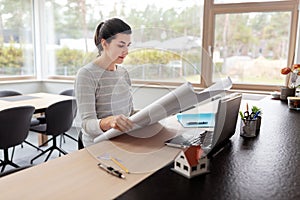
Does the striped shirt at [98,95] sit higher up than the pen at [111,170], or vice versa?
the striped shirt at [98,95]

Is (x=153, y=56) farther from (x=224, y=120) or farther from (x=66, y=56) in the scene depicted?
(x=66, y=56)

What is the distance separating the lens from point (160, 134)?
123 cm

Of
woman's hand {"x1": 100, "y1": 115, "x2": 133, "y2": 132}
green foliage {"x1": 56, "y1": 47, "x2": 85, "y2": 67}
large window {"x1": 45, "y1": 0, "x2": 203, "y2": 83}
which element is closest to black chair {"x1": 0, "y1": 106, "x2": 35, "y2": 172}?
large window {"x1": 45, "y1": 0, "x2": 203, "y2": 83}

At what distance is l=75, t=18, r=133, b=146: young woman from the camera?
1134 mm

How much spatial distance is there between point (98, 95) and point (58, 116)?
1700mm

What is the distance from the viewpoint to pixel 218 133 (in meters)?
0.93

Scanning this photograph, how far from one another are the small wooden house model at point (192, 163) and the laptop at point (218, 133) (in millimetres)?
140

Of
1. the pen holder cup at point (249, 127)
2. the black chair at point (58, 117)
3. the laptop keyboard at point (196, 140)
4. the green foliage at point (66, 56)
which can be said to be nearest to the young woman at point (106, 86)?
the laptop keyboard at point (196, 140)

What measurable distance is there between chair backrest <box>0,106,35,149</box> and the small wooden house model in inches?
78.9

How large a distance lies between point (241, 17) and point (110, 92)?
2.79 meters

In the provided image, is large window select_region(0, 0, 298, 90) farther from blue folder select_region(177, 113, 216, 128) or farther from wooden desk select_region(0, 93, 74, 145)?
wooden desk select_region(0, 93, 74, 145)

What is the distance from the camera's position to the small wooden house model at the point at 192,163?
0.75m

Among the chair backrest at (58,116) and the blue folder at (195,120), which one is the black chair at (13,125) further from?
the blue folder at (195,120)

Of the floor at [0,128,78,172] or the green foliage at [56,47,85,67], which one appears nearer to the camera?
the floor at [0,128,78,172]
